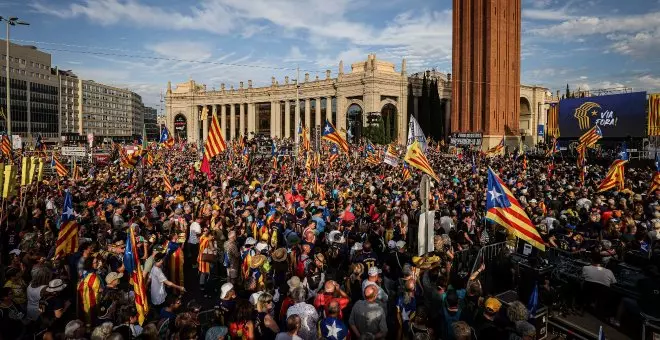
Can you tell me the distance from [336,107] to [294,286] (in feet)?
227

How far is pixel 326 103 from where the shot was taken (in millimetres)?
76438

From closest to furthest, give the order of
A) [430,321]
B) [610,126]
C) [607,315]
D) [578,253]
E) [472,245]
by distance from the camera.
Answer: [430,321], [607,315], [578,253], [472,245], [610,126]

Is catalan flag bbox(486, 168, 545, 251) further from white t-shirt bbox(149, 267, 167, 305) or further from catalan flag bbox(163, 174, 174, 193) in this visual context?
catalan flag bbox(163, 174, 174, 193)

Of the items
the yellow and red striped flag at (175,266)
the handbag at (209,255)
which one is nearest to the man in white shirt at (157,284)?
the yellow and red striped flag at (175,266)

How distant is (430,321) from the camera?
6367 mm

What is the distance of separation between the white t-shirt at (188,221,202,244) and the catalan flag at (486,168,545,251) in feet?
23.6

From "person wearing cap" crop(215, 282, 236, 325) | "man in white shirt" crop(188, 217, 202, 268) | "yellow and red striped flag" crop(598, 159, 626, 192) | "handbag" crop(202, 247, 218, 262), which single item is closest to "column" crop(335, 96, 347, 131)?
"yellow and red striped flag" crop(598, 159, 626, 192)

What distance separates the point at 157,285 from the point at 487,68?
57.8m

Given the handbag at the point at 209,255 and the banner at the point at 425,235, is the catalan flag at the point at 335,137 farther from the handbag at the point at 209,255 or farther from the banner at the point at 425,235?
the banner at the point at 425,235

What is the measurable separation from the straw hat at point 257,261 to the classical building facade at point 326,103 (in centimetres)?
4271

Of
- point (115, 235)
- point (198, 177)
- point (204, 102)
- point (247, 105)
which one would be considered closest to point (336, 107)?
point (247, 105)

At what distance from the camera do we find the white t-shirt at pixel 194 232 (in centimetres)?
1104

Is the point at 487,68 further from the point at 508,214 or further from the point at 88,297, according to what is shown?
the point at 88,297

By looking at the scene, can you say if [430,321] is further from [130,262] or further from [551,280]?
[130,262]
